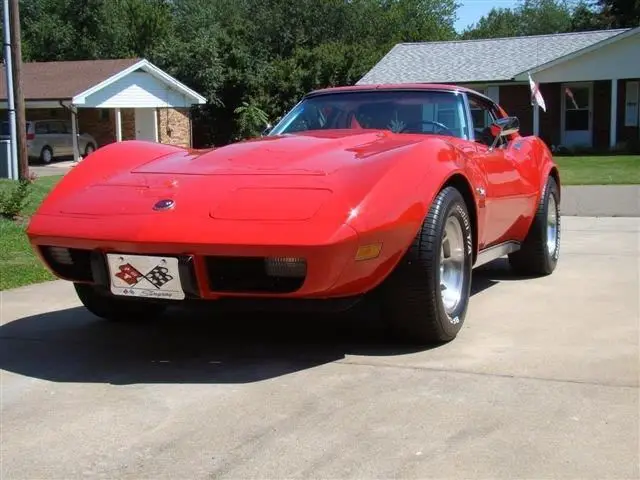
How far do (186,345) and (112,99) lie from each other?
89.8 ft

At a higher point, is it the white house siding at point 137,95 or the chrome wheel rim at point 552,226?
the white house siding at point 137,95

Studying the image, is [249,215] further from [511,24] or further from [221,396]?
[511,24]

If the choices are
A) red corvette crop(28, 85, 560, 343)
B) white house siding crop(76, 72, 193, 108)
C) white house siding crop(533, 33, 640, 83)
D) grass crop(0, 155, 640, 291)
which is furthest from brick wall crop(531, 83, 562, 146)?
red corvette crop(28, 85, 560, 343)

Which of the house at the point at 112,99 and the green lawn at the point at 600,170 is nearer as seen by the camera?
the green lawn at the point at 600,170

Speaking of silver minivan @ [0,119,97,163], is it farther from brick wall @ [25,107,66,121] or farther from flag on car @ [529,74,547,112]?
flag on car @ [529,74,547,112]

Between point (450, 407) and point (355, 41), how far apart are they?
5296 centimetres

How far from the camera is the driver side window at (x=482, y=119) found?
18.1 ft

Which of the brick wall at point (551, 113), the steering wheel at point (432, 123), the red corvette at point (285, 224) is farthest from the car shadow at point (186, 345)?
the brick wall at point (551, 113)

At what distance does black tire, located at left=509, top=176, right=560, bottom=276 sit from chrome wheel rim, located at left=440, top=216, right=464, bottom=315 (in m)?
1.77

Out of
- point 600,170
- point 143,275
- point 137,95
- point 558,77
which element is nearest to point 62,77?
point 137,95

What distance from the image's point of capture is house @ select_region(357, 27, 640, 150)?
26.8 meters

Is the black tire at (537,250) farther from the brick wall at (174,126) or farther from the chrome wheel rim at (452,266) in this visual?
the brick wall at (174,126)

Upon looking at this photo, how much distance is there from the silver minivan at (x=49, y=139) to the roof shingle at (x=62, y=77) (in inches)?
43.6

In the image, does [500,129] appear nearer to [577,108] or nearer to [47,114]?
[577,108]
